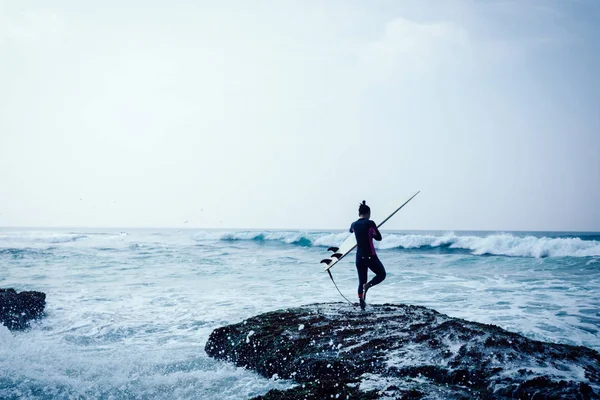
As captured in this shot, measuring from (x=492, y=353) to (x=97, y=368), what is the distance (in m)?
4.93

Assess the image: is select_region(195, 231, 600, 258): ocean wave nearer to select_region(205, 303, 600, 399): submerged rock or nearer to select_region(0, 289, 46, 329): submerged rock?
select_region(205, 303, 600, 399): submerged rock

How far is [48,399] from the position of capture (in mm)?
4176

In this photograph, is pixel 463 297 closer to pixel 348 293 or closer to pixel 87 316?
pixel 348 293

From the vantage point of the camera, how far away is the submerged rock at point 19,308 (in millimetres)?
7473

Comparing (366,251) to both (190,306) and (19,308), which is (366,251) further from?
(19,308)

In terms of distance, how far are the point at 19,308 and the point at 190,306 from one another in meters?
3.47

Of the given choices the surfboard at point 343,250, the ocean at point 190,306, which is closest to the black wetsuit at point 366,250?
the surfboard at point 343,250

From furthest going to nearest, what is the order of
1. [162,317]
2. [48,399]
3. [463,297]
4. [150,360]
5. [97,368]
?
[463,297] → [162,317] → [150,360] → [97,368] → [48,399]

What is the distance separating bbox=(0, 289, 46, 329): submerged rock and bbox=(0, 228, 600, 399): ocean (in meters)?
0.25

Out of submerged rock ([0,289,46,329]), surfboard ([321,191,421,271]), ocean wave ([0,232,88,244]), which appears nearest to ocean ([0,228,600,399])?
submerged rock ([0,289,46,329])

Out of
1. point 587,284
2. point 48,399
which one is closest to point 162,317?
point 48,399

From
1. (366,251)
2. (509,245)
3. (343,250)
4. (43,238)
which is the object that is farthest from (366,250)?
(43,238)

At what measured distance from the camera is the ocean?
15.4ft

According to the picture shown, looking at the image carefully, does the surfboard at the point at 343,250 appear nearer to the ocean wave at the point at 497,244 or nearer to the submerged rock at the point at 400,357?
the submerged rock at the point at 400,357
